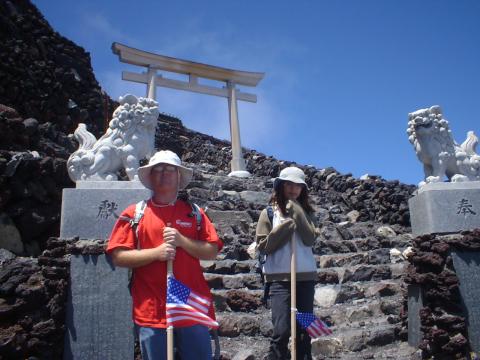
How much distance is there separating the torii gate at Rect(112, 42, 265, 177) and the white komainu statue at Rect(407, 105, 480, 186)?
315 inches

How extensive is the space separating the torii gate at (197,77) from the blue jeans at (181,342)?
10.5 m

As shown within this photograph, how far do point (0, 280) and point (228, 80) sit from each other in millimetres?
11622

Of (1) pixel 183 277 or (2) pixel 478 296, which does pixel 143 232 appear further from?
(2) pixel 478 296

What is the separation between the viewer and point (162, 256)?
2.20 m

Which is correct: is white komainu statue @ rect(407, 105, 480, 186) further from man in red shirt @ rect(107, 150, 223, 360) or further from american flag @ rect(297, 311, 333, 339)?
man in red shirt @ rect(107, 150, 223, 360)

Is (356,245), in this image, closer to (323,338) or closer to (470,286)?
(470,286)

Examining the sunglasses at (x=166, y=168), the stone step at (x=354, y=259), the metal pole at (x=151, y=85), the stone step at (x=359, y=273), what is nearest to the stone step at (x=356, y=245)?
the stone step at (x=354, y=259)

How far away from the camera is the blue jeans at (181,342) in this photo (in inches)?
87.0

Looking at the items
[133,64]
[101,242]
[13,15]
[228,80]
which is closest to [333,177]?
[228,80]

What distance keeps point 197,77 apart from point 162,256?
12680 mm

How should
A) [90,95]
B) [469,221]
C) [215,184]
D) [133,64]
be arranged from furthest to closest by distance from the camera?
1. [90,95]
2. [133,64]
3. [215,184]
4. [469,221]

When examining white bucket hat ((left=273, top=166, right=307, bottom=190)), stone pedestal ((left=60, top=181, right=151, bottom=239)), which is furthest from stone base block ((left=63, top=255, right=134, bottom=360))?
white bucket hat ((left=273, top=166, right=307, bottom=190))

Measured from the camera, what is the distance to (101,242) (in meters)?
4.17

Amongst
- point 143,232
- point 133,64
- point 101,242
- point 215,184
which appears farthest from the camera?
point 133,64
